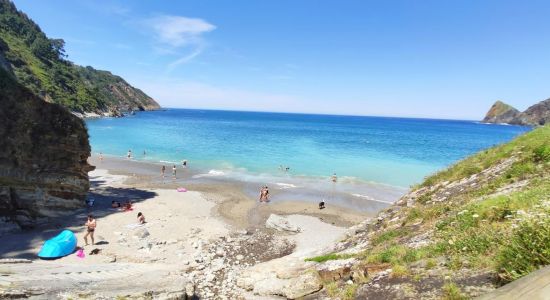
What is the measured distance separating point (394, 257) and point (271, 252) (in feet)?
43.2

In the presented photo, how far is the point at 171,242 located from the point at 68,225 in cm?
811

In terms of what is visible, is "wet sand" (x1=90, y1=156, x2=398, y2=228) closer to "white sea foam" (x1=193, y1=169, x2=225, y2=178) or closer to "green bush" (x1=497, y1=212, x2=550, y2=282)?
"white sea foam" (x1=193, y1=169, x2=225, y2=178)

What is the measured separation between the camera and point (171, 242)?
2212 centimetres

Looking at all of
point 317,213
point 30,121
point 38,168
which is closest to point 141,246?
point 38,168

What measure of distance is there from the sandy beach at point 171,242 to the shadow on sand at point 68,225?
0.17 ft

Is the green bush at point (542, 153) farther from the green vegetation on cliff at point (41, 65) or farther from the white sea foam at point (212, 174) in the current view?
the green vegetation on cliff at point (41, 65)

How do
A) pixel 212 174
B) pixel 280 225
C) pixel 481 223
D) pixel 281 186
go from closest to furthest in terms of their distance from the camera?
pixel 481 223 → pixel 280 225 → pixel 281 186 → pixel 212 174

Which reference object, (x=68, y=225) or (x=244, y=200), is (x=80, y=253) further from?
(x=244, y=200)

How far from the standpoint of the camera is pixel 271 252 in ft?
70.3

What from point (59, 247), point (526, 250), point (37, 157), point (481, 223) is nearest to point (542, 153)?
point (481, 223)

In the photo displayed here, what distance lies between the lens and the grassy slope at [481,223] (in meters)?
5.37

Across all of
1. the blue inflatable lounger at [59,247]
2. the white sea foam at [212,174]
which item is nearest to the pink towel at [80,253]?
the blue inflatable lounger at [59,247]

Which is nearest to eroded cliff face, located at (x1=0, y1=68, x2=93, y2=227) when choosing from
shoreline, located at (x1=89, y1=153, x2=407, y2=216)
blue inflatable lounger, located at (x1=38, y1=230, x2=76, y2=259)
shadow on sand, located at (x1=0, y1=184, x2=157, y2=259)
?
shadow on sand, located at (x1=0, y1=184, x2=157, y2=259)

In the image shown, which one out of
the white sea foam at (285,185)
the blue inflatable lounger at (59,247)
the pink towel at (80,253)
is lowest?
the white sea foam at (285,185)
